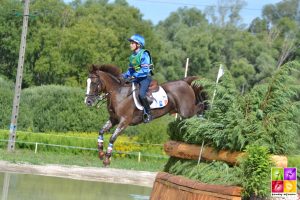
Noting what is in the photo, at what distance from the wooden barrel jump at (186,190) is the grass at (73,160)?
17.3 meters

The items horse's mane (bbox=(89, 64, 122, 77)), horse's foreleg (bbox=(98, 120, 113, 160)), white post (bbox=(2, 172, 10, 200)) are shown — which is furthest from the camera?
white post (bbox=(2, 172, 10, 200))

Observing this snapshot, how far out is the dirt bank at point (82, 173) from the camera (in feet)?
78.4

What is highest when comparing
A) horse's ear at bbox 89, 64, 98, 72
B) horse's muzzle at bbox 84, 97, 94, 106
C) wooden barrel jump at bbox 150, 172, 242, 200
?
horse's ear at bbox 89, 64, 98, 72

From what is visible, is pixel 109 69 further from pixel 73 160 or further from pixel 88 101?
pixel 73 160

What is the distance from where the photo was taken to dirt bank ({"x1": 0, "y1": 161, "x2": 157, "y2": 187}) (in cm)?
2391

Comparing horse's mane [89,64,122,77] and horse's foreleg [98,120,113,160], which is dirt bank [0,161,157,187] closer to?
horse's mane [89,64,122,77]

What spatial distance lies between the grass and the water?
187 inches

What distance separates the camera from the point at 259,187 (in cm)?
775

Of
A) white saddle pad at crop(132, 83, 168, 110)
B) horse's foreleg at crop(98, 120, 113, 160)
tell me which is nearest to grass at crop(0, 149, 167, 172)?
white saddle pad at crop(132, 83, 168, 110)

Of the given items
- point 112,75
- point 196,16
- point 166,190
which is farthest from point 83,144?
point 196,16

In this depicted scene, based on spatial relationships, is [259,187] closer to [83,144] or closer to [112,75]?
[112,75]

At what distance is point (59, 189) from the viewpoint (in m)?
18.0

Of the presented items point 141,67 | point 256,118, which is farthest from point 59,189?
point 256,118

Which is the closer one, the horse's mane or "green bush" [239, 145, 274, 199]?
"green bush" [239, 145, 274, 199]
